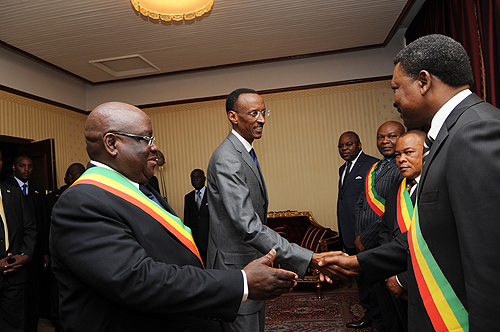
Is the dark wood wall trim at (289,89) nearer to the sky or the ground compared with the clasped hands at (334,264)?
nearer to the sky

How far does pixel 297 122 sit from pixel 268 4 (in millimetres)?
2452

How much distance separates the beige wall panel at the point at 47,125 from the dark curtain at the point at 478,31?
5.80m

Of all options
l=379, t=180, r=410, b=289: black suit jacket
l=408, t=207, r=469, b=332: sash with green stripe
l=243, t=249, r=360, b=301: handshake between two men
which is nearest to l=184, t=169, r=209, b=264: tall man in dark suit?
l=379, t=180, r=410, b=289: black suit jacket

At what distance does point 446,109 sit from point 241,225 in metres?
1.09

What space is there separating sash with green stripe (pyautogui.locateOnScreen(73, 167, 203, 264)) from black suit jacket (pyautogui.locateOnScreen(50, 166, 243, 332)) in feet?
0.11

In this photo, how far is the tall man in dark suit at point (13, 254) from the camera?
322cm

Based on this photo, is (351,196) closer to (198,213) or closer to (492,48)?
(492,48)

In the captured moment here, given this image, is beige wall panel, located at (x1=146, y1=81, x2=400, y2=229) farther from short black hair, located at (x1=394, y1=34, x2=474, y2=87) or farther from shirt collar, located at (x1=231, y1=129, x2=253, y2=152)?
short black hair, located at (x1=394, y1=34, x2=474, y2=87)

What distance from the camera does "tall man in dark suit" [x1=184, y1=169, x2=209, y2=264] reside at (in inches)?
203

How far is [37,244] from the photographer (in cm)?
397

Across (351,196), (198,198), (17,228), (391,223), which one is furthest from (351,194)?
(17,228)

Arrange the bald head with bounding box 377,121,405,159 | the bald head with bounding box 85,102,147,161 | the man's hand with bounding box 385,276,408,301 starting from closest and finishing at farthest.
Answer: the bald head with bounding box 85,102,147,161
the man's hand with bounding box 385,276,408,301
the bald head with bounding box 377,121,405,159

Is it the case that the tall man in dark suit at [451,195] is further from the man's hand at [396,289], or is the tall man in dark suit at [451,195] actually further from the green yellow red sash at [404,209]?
the green yellow red sash at [404,209]

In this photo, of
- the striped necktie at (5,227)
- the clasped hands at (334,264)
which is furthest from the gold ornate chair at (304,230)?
the striped necktie at (5,227)
